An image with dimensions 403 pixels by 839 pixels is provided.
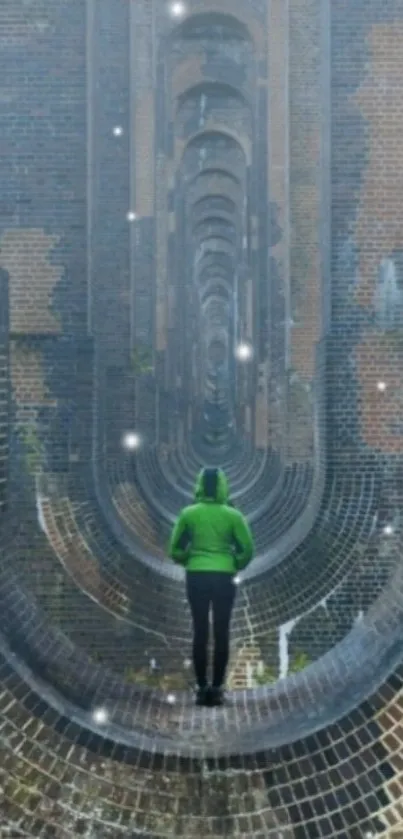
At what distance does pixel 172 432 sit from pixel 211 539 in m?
17.5

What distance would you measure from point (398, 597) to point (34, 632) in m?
1.91

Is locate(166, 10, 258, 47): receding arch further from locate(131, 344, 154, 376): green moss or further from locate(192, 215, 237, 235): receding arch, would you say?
locate(192, 215, 237, 235): receding arch

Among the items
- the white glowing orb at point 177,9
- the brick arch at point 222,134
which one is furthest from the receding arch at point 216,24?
the brick arch at point 222,134

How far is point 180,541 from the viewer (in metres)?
6.21

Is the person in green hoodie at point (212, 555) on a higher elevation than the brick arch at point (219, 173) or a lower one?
lower

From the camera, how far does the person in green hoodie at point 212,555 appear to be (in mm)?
6148

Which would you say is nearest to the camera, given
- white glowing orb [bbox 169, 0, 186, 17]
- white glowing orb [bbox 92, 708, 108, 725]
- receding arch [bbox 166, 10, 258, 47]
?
white glowing orb [bbox 92, 708, 108, 725]

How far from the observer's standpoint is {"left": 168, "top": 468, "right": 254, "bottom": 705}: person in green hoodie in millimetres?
6148

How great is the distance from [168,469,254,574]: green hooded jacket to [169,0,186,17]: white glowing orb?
1458 cm

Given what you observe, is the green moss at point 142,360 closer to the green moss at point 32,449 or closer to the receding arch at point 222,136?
the green moss at point 32,449

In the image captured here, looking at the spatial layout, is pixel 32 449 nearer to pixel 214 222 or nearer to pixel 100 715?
pixel 100 715

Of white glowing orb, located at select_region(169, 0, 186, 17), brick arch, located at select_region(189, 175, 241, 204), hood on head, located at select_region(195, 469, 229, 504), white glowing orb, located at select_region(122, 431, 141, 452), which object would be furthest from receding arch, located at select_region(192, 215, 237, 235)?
hood on head, located at select_region(195, 469, 229, 504)

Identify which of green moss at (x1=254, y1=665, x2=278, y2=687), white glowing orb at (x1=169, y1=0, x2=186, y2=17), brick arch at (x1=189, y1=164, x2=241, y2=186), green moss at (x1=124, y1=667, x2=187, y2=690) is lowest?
green moss at (x1=254, y1=665, x2=278, y2=687)

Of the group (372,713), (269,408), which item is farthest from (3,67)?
(269,408)
